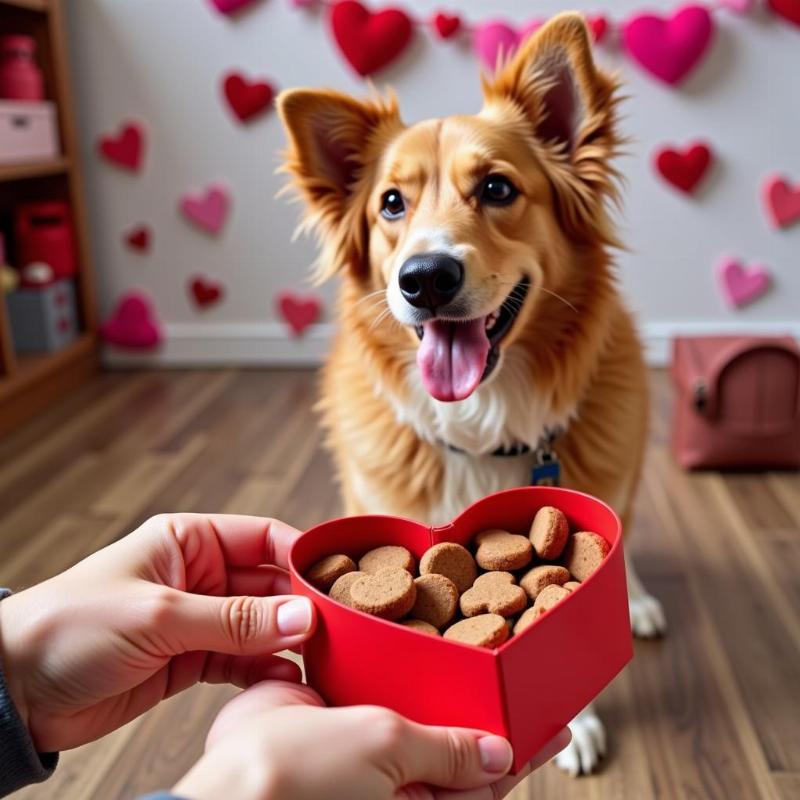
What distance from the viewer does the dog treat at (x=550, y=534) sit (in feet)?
2.84

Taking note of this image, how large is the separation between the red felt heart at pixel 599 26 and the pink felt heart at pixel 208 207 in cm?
147

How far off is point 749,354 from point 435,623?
171 cm

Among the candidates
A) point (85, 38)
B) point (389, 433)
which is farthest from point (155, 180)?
point (389, 433)

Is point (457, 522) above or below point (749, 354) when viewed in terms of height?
above

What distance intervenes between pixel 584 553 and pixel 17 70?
2890 mm

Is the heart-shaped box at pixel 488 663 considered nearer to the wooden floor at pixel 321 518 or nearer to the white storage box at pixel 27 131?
the wooden floor at pixel 321 518

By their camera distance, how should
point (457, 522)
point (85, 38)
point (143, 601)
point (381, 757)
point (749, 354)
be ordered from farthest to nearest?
point (85, 38) < point (749, 354) < point (457, 522) < point (143, 601) < point (381, 757)

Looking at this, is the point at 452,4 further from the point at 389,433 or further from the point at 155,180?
the point at 389,433

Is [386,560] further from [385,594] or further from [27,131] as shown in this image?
[27,131]

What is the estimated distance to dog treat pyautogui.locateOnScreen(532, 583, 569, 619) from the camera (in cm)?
77

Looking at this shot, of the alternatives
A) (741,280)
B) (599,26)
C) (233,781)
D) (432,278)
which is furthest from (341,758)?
(741,280)

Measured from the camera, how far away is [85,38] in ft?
10.3

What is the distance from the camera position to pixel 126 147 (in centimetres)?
321

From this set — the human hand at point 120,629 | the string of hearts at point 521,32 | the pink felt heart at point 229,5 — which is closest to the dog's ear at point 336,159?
the human hand at point 120,629
